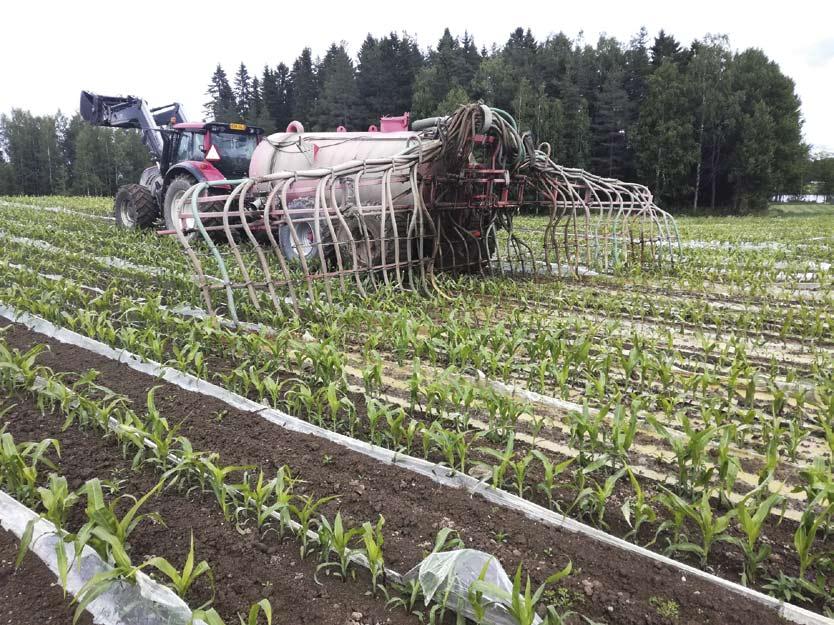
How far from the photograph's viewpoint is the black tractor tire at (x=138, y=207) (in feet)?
35.1

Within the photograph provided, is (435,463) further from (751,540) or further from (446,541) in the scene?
(751,540)

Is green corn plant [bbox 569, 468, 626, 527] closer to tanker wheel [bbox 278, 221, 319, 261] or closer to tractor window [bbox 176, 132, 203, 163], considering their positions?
tanker wheel [bbox 278, 221, 319, 261]

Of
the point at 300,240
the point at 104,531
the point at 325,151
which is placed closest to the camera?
the point at 104,531

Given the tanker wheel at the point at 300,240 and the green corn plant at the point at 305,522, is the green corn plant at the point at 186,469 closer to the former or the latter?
the green corn plant at the point at 305,522

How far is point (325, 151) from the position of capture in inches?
322

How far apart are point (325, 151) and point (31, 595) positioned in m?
7.08

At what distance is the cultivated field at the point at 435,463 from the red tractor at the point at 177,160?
493 cm

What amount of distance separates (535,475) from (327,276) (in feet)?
10.5

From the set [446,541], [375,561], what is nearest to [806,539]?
[446,541]

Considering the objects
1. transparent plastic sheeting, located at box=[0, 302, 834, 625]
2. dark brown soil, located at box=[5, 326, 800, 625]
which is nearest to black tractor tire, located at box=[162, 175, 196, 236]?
transparent plastic sheeting, located at box=[0, 302, 834, 625]

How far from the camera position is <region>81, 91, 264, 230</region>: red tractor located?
9.65 m

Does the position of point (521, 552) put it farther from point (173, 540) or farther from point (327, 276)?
point (327, 276)

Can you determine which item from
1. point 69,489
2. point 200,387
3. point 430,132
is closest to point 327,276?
point 200,387

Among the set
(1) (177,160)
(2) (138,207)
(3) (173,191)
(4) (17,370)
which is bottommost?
(4) (17,370)
